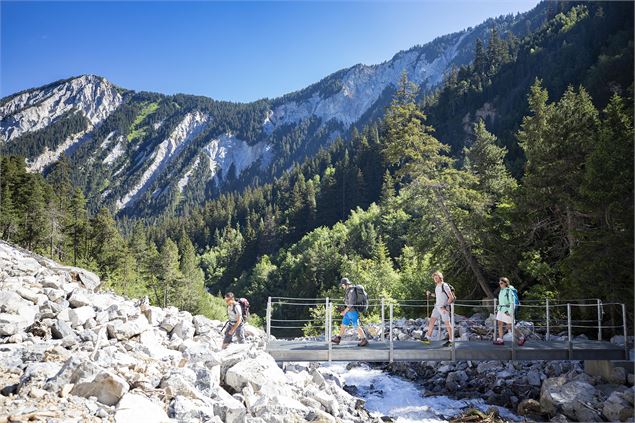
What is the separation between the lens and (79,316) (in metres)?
11.5

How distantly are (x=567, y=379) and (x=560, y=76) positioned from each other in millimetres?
79542

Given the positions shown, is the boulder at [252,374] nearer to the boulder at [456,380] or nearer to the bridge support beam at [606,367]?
the boulder at [456,380]

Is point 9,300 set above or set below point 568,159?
below

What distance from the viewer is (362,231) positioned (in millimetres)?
72188

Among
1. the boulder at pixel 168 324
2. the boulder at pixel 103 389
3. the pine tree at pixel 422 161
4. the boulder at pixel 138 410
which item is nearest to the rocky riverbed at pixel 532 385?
the pine tree at pixel 422 161

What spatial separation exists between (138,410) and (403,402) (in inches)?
391

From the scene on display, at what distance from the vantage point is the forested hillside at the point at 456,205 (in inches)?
627

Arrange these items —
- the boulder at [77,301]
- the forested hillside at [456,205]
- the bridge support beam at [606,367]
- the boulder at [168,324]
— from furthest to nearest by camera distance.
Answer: the forested hillside at [456,205], the boulder at [168,324], the boulder at [77,301], the bridge support beam at [606,367]

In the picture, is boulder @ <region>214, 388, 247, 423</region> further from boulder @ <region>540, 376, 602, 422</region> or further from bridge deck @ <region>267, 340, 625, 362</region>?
boulder @ <region>540, 376, 602, 422</region>

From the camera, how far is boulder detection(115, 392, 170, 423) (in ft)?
21.9

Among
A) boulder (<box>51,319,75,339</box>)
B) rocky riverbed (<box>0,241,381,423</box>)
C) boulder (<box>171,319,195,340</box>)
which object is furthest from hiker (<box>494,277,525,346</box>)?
boulder (<box>51,319,75,339</box>)

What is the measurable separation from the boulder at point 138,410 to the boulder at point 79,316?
17.1 feet

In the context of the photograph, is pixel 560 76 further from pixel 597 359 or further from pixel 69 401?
pixel 69 401

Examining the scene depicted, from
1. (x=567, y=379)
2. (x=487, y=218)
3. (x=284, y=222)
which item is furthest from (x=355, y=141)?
(x=567, y=379)
